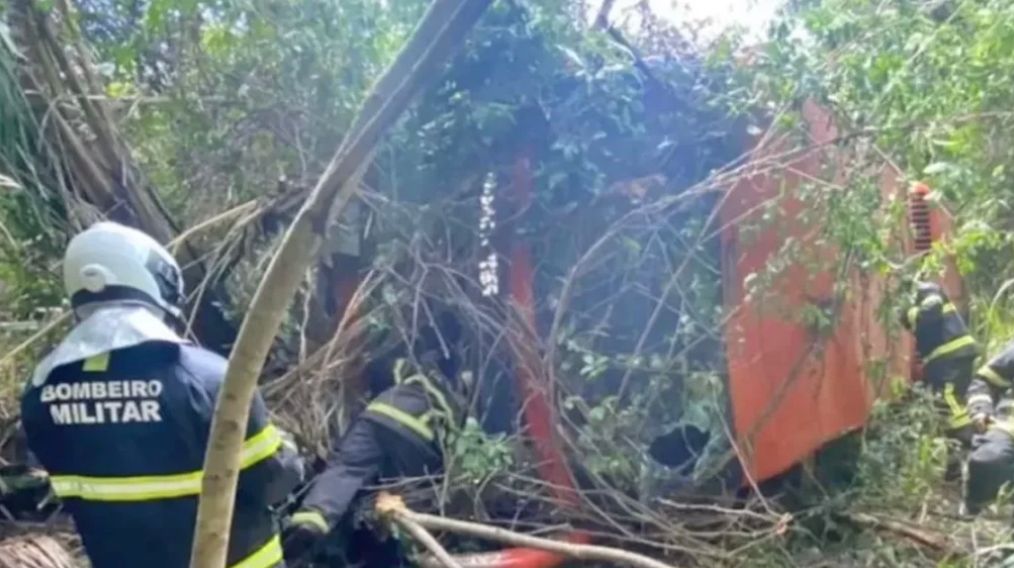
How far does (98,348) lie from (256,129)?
2.07m

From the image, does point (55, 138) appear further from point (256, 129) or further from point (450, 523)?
point (450, 523)

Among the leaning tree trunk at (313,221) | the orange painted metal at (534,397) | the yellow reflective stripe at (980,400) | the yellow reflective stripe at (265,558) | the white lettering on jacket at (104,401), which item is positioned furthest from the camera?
the yellow reflective stripe at (980,400)

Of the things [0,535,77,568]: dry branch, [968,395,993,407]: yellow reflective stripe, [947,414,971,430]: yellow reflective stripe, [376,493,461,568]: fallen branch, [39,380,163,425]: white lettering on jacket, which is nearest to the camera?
[39,380,163,425]: white lettering on jacket

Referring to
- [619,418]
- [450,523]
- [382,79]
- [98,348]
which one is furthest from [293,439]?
[382,79]

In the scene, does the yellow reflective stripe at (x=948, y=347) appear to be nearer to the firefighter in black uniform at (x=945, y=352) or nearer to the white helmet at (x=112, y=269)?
the firefighter in black uniform at (x=945, y=352)

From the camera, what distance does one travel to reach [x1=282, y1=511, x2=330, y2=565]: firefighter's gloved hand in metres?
3.92

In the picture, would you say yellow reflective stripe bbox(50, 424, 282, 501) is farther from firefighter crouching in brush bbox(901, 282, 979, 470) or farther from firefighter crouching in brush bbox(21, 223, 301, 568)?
firefighter crouching in brush bbox(901, 282, 979, 470)

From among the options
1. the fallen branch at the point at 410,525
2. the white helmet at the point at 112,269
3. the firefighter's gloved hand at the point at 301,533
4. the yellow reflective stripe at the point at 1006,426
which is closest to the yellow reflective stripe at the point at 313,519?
the firefighter's gloved hand at the point at 301,533

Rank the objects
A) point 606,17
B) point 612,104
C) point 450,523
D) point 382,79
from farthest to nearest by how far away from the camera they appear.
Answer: point 606,17, point 612,104, point 450,523, point 382,79

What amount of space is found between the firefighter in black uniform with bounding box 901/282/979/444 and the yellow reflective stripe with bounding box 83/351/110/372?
338 centimetres

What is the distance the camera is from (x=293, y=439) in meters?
4.36

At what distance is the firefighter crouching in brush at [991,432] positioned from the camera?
14.4 ft

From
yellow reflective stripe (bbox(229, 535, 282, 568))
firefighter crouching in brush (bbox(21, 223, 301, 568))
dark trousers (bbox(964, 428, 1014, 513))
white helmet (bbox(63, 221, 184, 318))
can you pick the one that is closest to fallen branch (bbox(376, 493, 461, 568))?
yellow reflective stripe (bbox(229, 535, 282, 568))

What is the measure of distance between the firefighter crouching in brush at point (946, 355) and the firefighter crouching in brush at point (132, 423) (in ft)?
10.2
